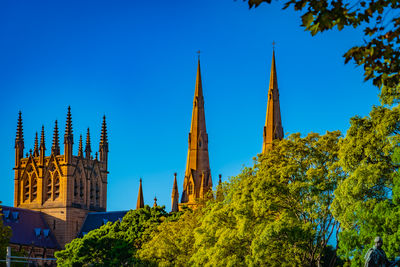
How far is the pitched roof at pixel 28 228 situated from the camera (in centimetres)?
12185

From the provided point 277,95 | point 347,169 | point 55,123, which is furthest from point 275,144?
point 55,123

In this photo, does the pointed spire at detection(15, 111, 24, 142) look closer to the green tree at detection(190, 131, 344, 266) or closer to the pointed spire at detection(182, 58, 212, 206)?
the pointed spire at detection(182, 58, 212, 206)

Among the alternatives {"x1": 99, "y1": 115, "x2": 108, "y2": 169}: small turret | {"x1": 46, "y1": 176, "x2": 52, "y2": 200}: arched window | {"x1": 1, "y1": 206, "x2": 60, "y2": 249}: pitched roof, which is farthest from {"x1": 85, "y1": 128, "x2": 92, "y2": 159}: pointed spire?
{"x1": 1, "y1": 206, "x2": 60, "y2": 249}: pitched roof

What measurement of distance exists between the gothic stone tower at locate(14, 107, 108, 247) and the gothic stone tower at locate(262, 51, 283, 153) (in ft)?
116

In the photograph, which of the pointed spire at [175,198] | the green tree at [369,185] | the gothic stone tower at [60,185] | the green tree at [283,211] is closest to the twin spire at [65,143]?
the gothic stone tower at [60,185]

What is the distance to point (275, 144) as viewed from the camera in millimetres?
53094

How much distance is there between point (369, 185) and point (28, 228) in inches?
3754

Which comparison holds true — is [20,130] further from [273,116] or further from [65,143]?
[273,116]

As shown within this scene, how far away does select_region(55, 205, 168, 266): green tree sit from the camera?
3083 inches

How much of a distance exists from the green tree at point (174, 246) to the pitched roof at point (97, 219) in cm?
6251

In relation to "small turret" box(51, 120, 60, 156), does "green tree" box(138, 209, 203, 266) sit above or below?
below

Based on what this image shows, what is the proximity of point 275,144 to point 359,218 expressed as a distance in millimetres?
16856

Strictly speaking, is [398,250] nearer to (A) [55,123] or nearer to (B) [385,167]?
(B) [385,167]

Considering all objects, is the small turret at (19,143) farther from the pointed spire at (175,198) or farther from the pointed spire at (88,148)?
the pointed spire at (175,198)
